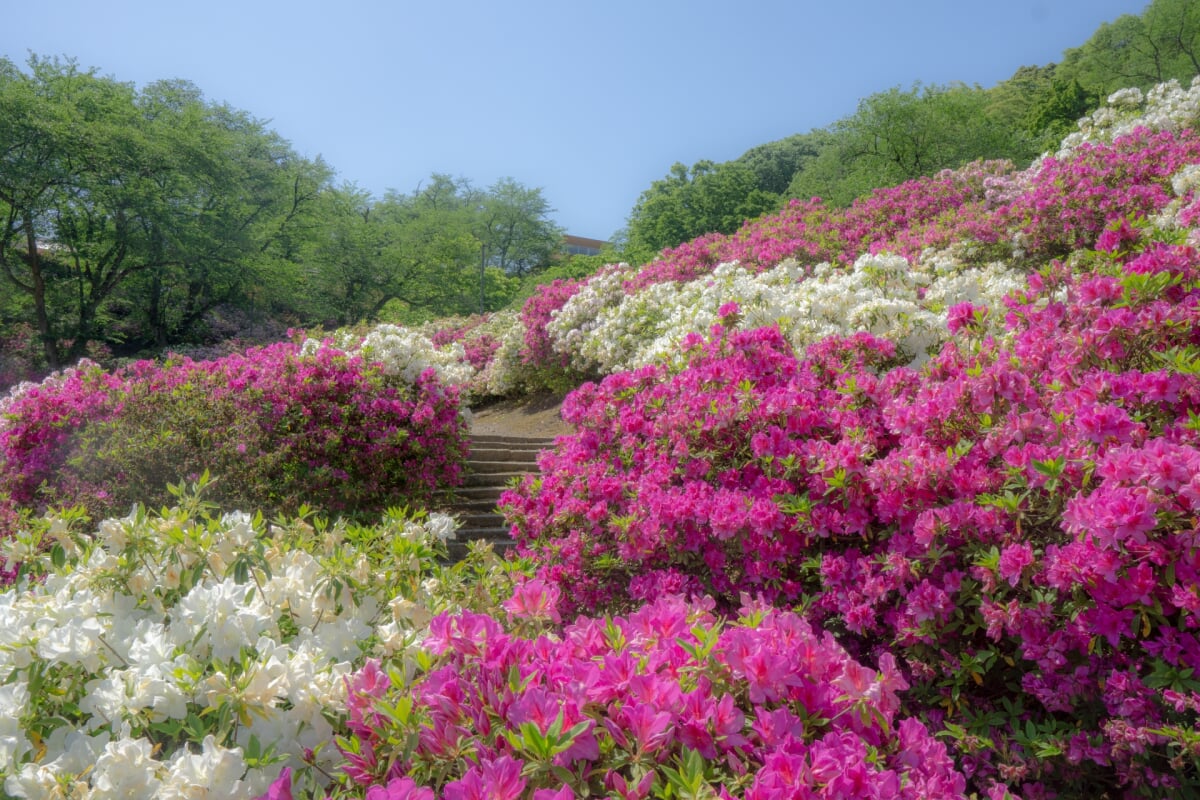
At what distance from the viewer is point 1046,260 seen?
7.18 metres

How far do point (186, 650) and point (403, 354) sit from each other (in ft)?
19.7

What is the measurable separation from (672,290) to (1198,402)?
7.33m

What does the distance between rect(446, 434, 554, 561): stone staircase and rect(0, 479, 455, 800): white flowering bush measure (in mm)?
4077

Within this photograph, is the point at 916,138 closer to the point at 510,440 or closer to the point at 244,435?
the point at 510,440

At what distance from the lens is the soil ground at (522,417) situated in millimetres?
11148

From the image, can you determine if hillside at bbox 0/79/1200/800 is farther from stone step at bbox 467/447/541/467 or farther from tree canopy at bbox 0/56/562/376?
tree canopy at bbox 0/56/562/376

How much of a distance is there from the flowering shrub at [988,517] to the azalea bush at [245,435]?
333 centimetres

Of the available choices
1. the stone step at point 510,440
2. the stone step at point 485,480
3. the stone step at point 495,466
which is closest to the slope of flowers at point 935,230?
the stone step at point 510,440

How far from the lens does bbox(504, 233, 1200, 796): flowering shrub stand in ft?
6.89

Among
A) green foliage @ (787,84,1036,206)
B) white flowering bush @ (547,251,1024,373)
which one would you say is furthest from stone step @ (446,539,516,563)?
green foliage @ (787,84,1036,206)

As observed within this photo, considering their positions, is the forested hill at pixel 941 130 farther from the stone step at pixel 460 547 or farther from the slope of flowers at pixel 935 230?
the stone step at pixel 460 547

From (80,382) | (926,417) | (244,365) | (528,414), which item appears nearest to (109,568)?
(926,417)

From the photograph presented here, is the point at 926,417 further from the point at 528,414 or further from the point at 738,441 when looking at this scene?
the point at 528,414

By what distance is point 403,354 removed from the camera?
7574 millimetres
